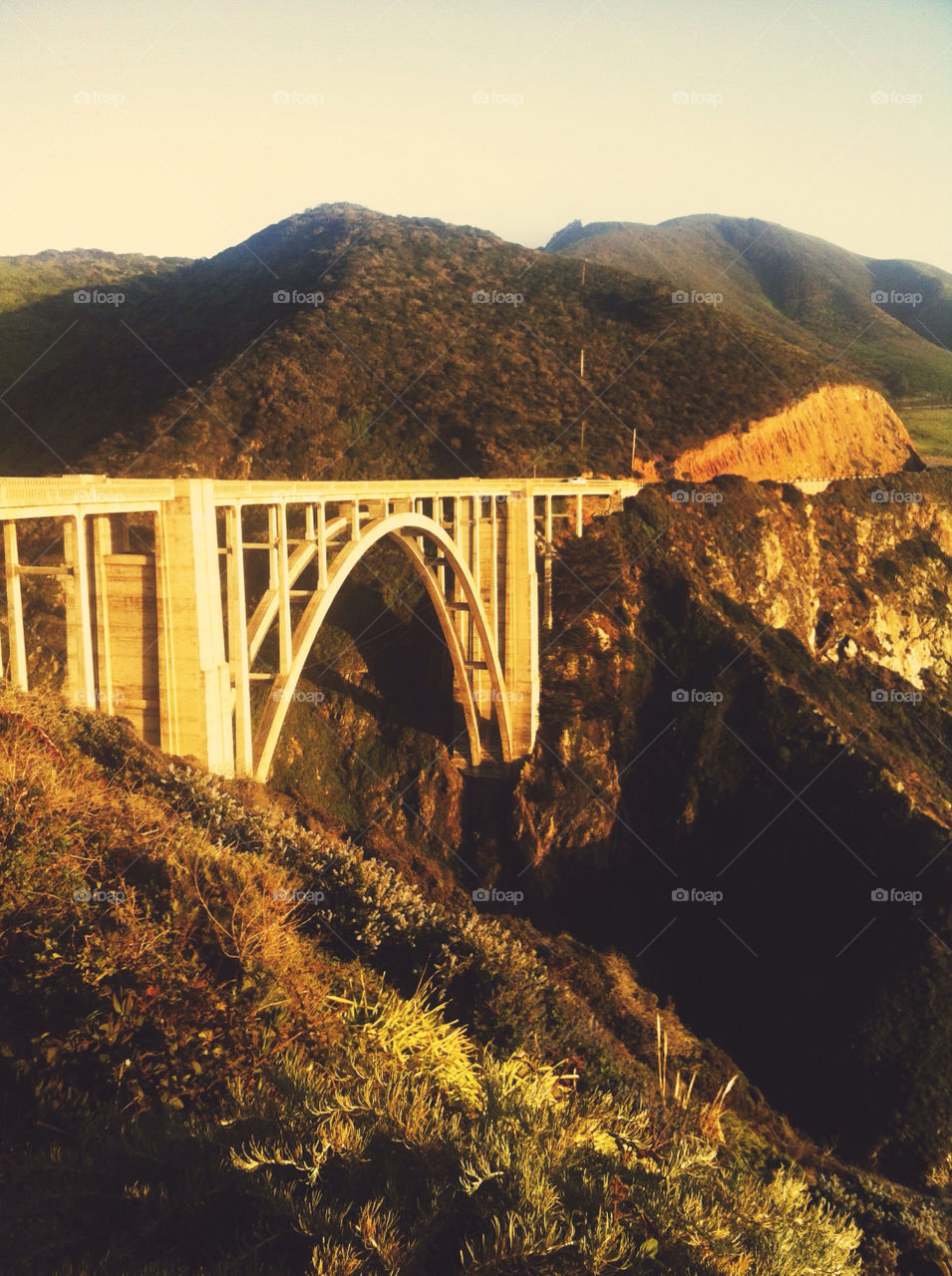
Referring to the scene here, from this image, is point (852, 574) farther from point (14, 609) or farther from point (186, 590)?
point (14, 609)

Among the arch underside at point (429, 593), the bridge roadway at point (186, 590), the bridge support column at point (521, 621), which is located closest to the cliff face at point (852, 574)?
the bridge support column at point (521, 621)

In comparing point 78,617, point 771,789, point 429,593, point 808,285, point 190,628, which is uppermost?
point 808,285

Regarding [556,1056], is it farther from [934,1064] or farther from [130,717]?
[934,1064]

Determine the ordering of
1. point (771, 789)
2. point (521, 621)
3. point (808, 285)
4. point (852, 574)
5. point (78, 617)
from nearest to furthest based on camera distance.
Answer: point (78, 617) < point (771, 789) < point (521, 621) < point (852, 574) < point (808, 285)

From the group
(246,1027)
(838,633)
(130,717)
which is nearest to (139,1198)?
(246,1027)

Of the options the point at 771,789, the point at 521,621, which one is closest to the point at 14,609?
the point at 521,621

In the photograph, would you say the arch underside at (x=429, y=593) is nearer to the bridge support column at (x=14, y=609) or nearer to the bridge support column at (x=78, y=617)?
the bridge support column at (x=78, y=617)
